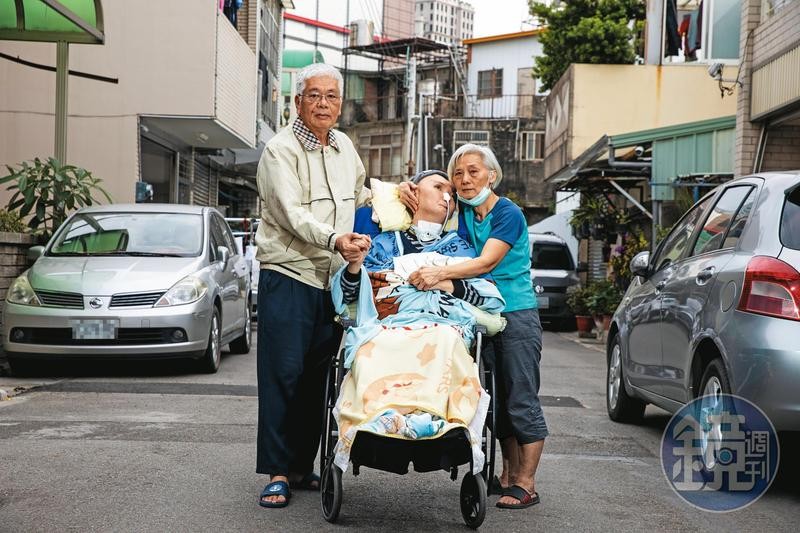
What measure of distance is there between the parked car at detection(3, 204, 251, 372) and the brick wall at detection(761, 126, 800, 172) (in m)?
7.54

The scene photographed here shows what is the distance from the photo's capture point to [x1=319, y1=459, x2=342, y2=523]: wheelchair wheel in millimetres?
4430

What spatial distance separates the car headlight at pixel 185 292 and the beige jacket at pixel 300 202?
5079mm

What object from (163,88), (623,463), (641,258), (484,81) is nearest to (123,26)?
(163,88)

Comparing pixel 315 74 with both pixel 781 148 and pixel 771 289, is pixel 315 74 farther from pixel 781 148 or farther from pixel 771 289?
pixel 781 148

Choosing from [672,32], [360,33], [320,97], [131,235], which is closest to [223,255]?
[131,235]

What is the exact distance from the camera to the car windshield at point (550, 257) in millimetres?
21469

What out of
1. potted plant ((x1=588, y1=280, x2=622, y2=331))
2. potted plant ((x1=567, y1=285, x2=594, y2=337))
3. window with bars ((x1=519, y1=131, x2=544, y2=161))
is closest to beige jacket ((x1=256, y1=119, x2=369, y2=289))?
potted plant ((x1=588, y1=280, x2=622, y2=331))

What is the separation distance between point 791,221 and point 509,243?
166 cm

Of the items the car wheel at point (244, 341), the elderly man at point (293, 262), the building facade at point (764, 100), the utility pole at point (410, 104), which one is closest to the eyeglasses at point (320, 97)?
the elderly man at point (293, 262)

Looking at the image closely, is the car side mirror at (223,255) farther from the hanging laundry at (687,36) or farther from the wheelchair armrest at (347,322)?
the hanging laundry at (687,36)

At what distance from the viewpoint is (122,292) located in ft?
32.5

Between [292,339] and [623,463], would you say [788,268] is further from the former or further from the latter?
[292,339]

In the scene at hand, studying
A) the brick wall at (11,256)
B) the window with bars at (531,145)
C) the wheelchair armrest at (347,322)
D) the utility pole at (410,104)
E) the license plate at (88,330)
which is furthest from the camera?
the utility pole at (410,104)

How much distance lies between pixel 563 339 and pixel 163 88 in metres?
8.29
